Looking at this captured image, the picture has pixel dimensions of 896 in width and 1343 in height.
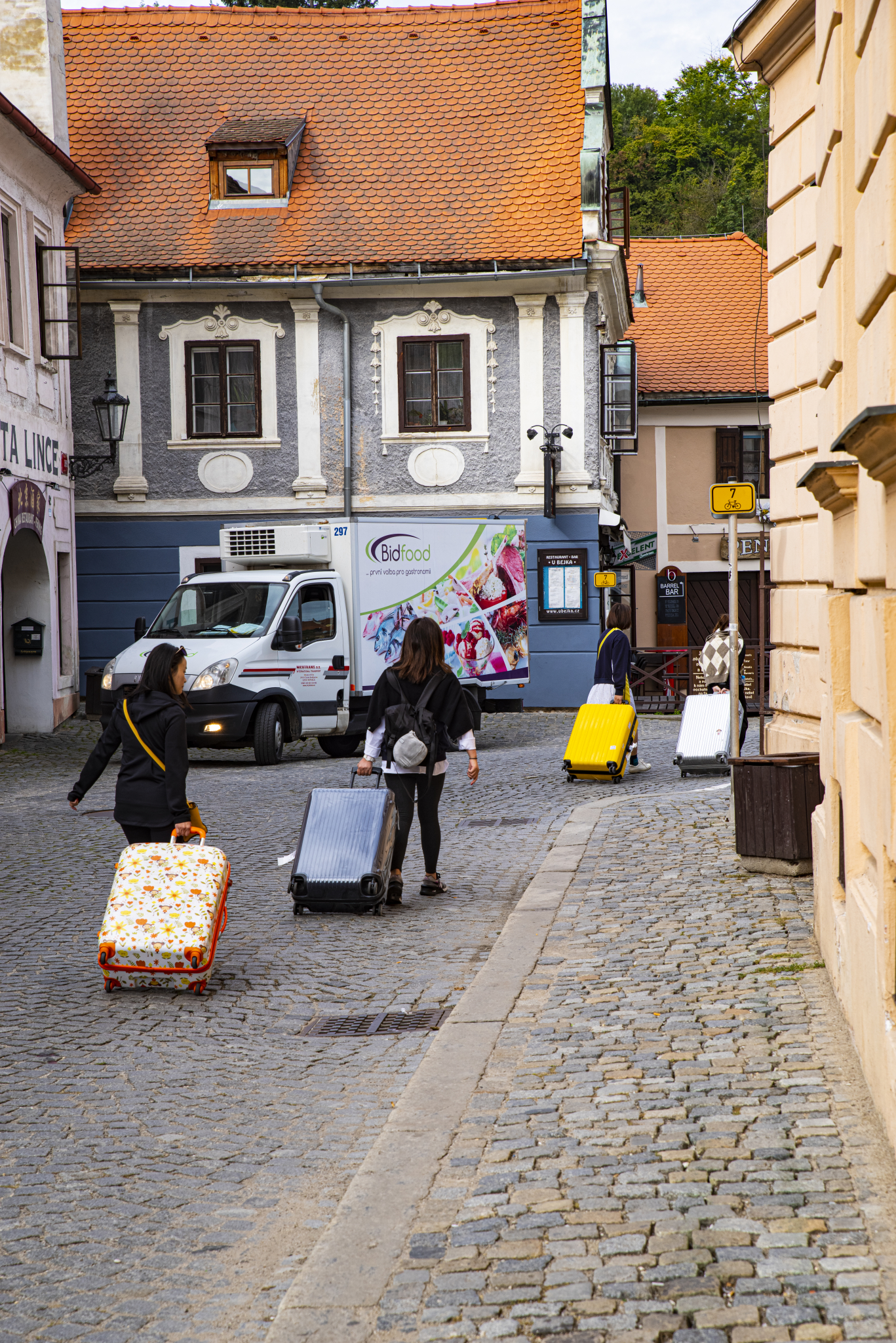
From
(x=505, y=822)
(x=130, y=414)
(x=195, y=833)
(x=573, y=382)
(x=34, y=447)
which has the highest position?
(x=573, y=382)

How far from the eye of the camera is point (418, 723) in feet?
30.8

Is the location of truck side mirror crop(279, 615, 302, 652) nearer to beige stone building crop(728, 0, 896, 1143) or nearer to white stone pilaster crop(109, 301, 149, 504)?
beige stone building crop(728, 0, 896, 1143)

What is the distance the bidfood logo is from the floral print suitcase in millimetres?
11627

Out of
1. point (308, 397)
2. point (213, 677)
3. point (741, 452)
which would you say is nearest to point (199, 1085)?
point (213, 677)

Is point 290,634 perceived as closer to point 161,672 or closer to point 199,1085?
point 161,672

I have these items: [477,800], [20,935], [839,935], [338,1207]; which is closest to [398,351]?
[477,800]

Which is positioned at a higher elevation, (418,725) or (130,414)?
(130,414)

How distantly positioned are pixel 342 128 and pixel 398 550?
12673 mm

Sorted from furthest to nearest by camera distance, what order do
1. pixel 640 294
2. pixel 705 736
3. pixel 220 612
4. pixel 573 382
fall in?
1. pixel 640 294
2. pixel 573 382
3. pixel 220 612
4. pixel 705 736

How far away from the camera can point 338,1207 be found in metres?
4.21

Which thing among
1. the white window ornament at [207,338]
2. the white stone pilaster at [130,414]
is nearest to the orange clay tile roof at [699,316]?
the white window ornament at [207,338]

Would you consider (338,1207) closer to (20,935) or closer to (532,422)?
(20,935)

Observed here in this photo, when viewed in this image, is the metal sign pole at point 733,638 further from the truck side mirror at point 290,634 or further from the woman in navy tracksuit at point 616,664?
the truck side mirror at point 290,634

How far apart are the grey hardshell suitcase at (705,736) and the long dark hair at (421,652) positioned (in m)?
6.52
